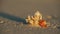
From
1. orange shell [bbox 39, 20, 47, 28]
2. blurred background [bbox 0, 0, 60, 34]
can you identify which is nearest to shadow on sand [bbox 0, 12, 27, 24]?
blurred background [bbox 0, 0, 60, 34]

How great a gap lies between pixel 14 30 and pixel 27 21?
160 mm

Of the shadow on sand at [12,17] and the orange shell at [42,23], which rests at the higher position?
the shadow on sand at [12,17]

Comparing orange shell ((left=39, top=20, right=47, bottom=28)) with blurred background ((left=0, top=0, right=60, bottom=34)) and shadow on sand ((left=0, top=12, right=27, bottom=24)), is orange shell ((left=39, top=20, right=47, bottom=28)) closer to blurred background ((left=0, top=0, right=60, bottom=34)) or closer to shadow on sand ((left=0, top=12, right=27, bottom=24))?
blurred background ((left=0, top=0, right=60, bottom=34))

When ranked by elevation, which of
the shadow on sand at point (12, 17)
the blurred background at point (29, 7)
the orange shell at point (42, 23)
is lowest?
the orange shell at point (42, 23)

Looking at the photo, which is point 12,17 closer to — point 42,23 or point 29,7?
point 29,7

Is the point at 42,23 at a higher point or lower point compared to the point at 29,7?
lower

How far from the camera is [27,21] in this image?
131 centimetres

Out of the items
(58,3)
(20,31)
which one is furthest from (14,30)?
(58,3)

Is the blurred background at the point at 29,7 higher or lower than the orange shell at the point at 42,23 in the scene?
higher

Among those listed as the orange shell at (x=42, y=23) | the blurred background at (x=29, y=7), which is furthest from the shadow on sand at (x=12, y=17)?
the orange shell at (x=42, y=23)

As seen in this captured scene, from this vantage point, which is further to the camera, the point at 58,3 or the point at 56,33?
the point at 58,3

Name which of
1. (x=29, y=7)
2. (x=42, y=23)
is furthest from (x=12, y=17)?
(x=42, y=23)

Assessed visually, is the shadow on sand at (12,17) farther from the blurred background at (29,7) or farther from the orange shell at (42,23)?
the orange shell at (42,23)

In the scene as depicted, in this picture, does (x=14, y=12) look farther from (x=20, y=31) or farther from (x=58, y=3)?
(x=58, y=3)
